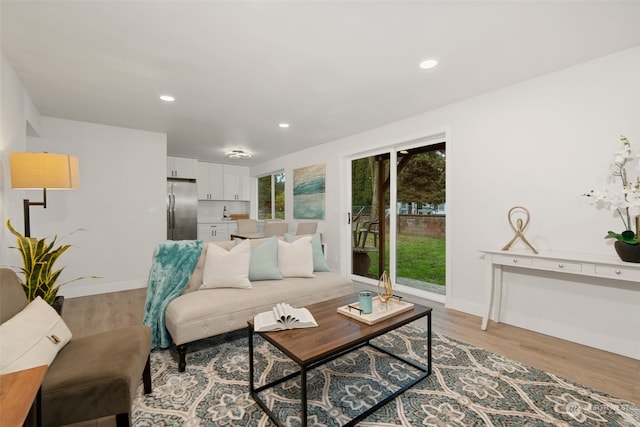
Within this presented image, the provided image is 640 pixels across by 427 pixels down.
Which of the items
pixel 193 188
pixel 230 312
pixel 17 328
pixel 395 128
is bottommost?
pixel 230 312

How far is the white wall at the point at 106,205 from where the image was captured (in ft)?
13.1

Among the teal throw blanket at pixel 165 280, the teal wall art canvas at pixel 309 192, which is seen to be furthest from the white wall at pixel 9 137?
the teal wall art canvas at pixel 309 192

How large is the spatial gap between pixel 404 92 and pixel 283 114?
1551 millimetres

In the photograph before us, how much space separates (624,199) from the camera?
7.39 ft

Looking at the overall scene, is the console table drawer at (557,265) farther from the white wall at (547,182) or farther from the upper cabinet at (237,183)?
the upper cabinet at (237,183)

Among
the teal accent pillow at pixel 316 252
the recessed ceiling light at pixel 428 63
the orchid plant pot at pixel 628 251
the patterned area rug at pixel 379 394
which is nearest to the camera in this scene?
the patterned area rug at pixel 379 394

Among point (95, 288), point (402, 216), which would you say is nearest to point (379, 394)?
Result: point (402, 216)

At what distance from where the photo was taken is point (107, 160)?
430 centimetres

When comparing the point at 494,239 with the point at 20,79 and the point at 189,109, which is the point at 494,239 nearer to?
the point at 189,109

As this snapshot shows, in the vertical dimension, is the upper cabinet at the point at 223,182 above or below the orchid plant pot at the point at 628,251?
above

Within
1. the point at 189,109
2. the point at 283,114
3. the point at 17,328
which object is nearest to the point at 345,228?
the point at 283,114

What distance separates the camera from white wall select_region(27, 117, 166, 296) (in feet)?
13.1

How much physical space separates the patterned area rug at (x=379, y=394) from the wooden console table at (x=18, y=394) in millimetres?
910

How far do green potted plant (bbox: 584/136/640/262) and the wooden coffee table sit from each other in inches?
63.0
